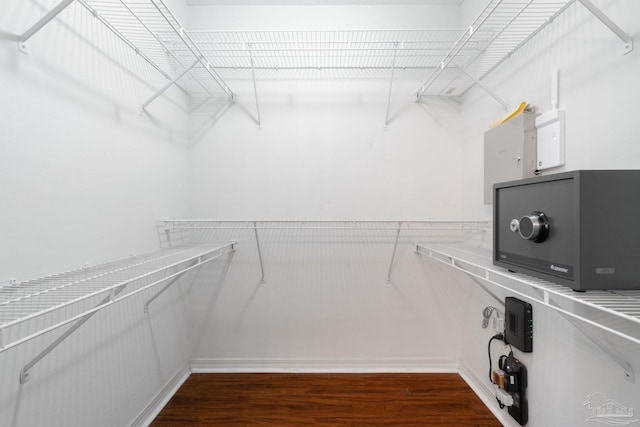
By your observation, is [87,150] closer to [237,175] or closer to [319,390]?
[237,175]

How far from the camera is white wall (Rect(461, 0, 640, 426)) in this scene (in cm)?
89

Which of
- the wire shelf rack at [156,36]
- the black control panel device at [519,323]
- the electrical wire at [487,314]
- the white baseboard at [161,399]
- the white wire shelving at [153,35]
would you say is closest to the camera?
the white wire shelving at [153,35]

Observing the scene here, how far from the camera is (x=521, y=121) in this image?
4.10 feet

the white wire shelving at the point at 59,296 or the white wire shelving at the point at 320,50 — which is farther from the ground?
the white wire shelving at the point at 320,50

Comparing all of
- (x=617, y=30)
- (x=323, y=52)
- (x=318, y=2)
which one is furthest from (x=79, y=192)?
(x=617, y=30)

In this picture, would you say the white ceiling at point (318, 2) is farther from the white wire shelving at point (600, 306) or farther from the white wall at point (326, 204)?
the white wire shelving at point (600, 306)

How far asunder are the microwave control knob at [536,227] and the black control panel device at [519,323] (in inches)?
27.5

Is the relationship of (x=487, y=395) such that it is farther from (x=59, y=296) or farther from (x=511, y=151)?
(x=59, y=296)

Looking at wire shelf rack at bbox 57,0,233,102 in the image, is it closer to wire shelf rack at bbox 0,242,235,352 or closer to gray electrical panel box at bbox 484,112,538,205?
wire shelf rack at bbox 0,242,235,352

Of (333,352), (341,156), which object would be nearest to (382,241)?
(341,156)

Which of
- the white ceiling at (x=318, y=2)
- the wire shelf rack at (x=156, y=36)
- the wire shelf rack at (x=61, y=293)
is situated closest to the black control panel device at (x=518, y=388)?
the wire shelf rack at (x=61, y=293)

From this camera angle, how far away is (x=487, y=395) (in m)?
1.61

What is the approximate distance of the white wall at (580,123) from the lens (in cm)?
89

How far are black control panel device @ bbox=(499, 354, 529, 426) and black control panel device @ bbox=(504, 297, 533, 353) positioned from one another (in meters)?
0.11
